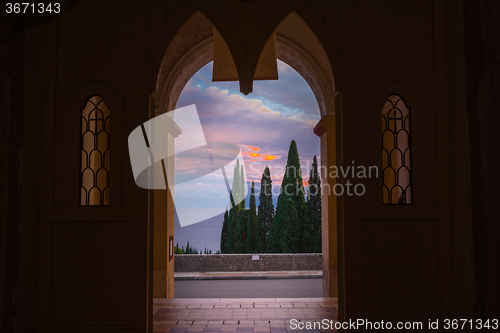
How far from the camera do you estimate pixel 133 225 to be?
380cm

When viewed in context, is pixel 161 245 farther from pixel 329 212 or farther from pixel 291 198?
pixel 291 198

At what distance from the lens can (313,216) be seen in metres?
19.4

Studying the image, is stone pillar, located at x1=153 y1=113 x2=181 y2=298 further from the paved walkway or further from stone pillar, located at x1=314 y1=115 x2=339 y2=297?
the paved walkway

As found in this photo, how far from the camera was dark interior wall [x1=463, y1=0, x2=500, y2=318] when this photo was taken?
137 inches

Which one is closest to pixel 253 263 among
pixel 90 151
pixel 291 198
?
pixel 291 198

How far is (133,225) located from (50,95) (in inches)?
70.1

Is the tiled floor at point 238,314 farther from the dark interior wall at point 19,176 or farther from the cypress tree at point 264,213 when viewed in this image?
the cypress tree at point 264,213

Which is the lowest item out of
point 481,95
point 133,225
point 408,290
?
point 408,290

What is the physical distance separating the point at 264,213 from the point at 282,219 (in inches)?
71.8

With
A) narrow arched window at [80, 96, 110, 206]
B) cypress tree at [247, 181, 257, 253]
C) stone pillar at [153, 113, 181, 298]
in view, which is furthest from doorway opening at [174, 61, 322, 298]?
narrow arched window at [80, 96, 110, 206]

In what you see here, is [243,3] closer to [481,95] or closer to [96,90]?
[96,90]

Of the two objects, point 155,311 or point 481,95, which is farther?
point 155,311

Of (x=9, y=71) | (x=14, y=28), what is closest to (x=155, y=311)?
(x=9, y=71)

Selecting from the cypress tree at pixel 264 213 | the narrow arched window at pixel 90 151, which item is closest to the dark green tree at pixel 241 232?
the cypress tree at pixel 264 213
